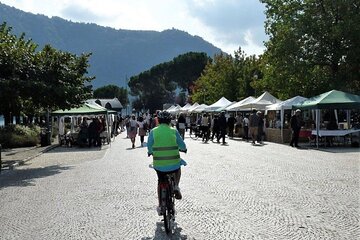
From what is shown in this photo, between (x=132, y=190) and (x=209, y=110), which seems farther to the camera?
(x=209, y=110)

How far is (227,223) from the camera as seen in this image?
7566 millimetres

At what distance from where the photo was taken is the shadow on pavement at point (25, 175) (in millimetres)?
13209

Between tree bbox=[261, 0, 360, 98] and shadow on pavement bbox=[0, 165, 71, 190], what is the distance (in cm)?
2385

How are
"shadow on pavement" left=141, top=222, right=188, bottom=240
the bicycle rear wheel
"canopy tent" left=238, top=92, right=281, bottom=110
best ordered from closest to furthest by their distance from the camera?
"shadow on pavement" left=141, top=222, right=188, bottom=240 → the bicycle rear wheel → "canopy tent" left=238, top=92, right=281, bottom=110

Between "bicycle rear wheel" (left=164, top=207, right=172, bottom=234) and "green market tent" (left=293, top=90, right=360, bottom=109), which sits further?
"green market tent" (left=293, top=90, right=360, bottom=109)

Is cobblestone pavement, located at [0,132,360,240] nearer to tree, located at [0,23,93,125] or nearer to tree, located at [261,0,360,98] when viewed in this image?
tree, located at [0,23,93,125]

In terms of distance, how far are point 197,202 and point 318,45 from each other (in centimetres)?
2967

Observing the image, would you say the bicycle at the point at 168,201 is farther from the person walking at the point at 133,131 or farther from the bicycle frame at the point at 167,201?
the person walking at the point at 133,131

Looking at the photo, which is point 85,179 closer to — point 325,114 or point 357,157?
point 357,157

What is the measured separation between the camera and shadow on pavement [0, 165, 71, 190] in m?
13.2

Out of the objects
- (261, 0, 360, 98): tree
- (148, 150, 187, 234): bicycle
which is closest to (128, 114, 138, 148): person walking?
(261, 0, 360, 98): tree

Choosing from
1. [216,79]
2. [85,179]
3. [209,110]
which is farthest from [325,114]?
[216,79]

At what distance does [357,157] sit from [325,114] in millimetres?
15278

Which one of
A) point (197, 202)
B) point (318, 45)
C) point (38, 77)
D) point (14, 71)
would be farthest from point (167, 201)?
point (318, 45)
